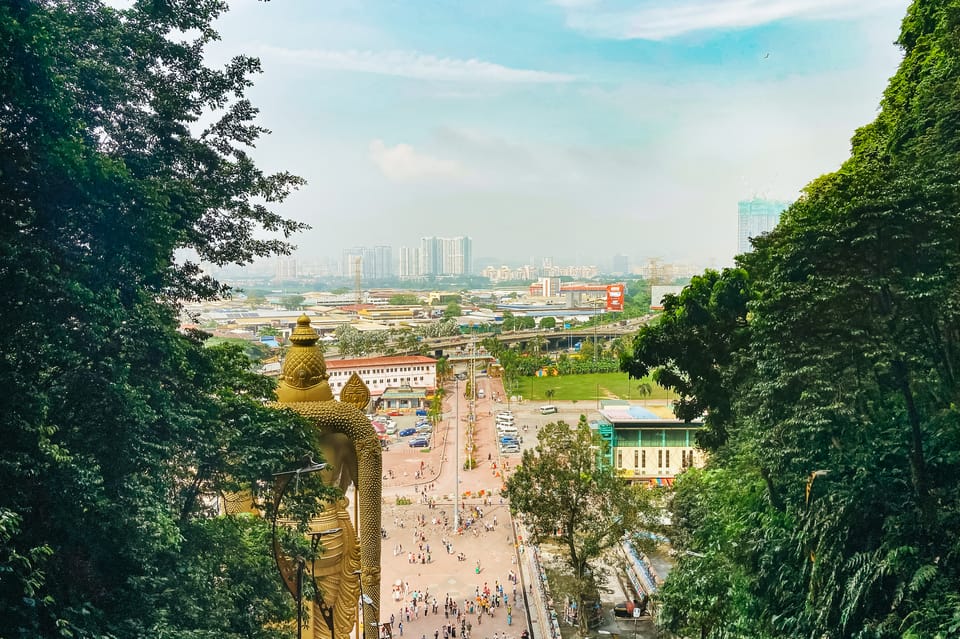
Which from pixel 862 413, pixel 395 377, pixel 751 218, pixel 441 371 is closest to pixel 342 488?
pixel 862 413

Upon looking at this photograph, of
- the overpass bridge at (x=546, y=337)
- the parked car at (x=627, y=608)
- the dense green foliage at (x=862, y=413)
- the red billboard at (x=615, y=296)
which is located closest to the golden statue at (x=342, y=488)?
the dense green foliage at (x=862, y=413)

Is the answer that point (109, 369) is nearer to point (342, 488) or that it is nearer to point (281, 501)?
point (281, 501)

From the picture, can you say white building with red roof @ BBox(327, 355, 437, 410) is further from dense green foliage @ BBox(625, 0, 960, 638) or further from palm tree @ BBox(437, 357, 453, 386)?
dense green foliage @ BBox(625, 0, 960, 638)

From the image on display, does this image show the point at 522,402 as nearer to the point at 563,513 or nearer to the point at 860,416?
the point at 563,513

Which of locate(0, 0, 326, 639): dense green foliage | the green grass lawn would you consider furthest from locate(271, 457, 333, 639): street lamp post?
the green grass lawn

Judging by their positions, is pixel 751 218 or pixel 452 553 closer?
pixel 452 553

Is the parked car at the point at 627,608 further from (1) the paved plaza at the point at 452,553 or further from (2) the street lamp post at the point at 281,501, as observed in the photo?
(2) the street lamp post at the point at 281,501
